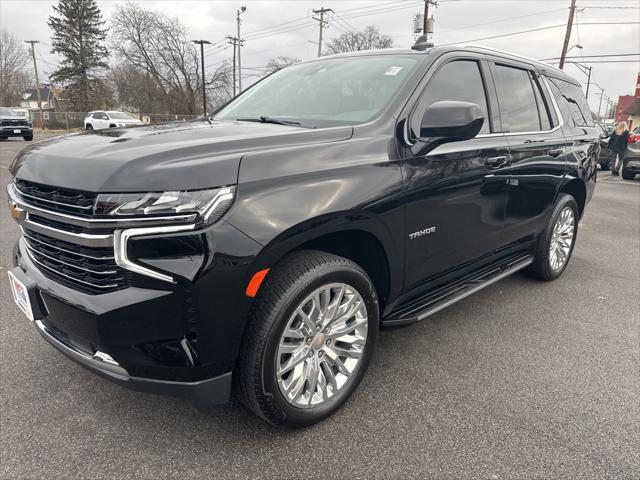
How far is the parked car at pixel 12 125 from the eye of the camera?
23.7 m

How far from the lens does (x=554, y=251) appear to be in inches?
173

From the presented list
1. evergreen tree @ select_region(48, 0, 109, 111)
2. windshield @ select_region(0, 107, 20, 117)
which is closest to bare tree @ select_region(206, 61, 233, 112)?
evergreen tree @ select_region(48, 0, 109, 111)

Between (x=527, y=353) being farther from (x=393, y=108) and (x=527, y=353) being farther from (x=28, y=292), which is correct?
(x=28, y=292)

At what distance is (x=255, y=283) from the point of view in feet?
6.19

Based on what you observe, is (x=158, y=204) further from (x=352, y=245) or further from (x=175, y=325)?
(x=352, y=245)

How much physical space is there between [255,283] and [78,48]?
185 feet

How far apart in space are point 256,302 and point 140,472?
89cm

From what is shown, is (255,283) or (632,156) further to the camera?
(632,156)

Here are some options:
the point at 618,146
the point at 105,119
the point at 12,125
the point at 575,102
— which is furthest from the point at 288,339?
the point at 105,119

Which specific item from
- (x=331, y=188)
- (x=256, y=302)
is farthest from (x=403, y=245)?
(x=256, y=302)

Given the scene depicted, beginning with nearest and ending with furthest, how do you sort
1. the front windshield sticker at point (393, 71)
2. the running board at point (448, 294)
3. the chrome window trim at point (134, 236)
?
the chrome window trim at point (134, 236) < the running board at point (448, 294) < the front windshield sticker at point (393, 71)

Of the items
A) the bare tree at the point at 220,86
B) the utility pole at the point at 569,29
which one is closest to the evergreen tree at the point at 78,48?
the bare tree at the point at 220,86

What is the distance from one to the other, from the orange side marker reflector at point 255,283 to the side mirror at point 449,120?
1.22 metres

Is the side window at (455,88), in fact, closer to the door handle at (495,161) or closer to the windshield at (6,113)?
the door handle at (495,161)
